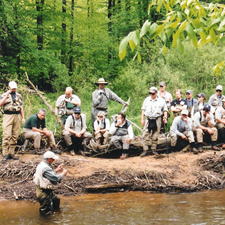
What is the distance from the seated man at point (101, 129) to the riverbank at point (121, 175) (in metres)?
0.75

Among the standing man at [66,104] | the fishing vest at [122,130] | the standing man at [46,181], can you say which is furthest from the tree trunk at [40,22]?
the standing man at [46,181]

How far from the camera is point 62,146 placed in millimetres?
11234

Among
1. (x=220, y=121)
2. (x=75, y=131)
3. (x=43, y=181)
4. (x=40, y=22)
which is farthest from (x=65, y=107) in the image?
(x=40, y=22)

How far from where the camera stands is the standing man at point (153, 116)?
34.9ft

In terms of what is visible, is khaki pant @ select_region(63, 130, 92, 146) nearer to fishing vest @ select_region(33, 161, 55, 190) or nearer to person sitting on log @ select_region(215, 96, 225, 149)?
fishing vest @ select_region(33, 161, 55, 190)

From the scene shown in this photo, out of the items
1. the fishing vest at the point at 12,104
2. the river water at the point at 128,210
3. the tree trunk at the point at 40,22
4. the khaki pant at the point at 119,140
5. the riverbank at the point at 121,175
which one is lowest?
the river water at the point at 128,210

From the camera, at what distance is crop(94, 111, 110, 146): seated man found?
10.9 meters

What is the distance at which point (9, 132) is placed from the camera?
9773mm

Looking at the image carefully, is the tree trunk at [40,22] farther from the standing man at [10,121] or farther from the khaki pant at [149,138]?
the khaki pant at [149,138]

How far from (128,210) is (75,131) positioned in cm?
394

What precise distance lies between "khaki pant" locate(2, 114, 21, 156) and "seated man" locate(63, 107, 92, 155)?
1502mm

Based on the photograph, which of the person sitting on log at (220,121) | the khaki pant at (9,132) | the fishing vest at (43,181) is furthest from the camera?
the person sitting on log at (220,121)

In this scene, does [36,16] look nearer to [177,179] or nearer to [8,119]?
[8,119]

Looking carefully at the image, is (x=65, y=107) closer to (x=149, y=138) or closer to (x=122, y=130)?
(x=122, y=130)
